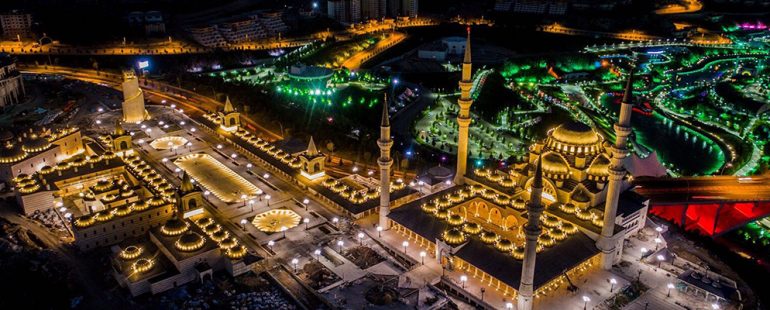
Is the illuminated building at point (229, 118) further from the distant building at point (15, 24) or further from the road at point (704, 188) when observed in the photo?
the distant building at point (15, 24)

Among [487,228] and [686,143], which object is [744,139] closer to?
[686,143]

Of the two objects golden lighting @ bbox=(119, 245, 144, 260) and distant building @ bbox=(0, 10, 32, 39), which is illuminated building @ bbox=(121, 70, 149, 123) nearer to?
golden lighting @ bbox=(119, 245, 144, 260)

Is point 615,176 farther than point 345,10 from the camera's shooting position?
No

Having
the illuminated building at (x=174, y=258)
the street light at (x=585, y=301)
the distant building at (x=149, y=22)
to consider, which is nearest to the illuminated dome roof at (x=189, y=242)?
the illuminated building at (x=174, y=258)

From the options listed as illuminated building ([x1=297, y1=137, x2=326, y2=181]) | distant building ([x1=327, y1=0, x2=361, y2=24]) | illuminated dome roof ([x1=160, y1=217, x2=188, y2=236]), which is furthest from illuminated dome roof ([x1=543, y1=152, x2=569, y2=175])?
distant building ([x1=327, y1=0, x2=361, y2=24])

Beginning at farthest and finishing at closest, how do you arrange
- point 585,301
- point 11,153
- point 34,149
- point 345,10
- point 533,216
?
point 345,10
point 34,149
point 11,153
point 585,301
point 533,216

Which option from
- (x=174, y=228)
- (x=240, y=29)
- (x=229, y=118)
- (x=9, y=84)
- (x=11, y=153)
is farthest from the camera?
(x=240, y=29)

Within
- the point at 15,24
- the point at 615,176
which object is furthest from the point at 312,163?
the point at 15,24

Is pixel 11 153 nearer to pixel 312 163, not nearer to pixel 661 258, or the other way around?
pixel 312 163
